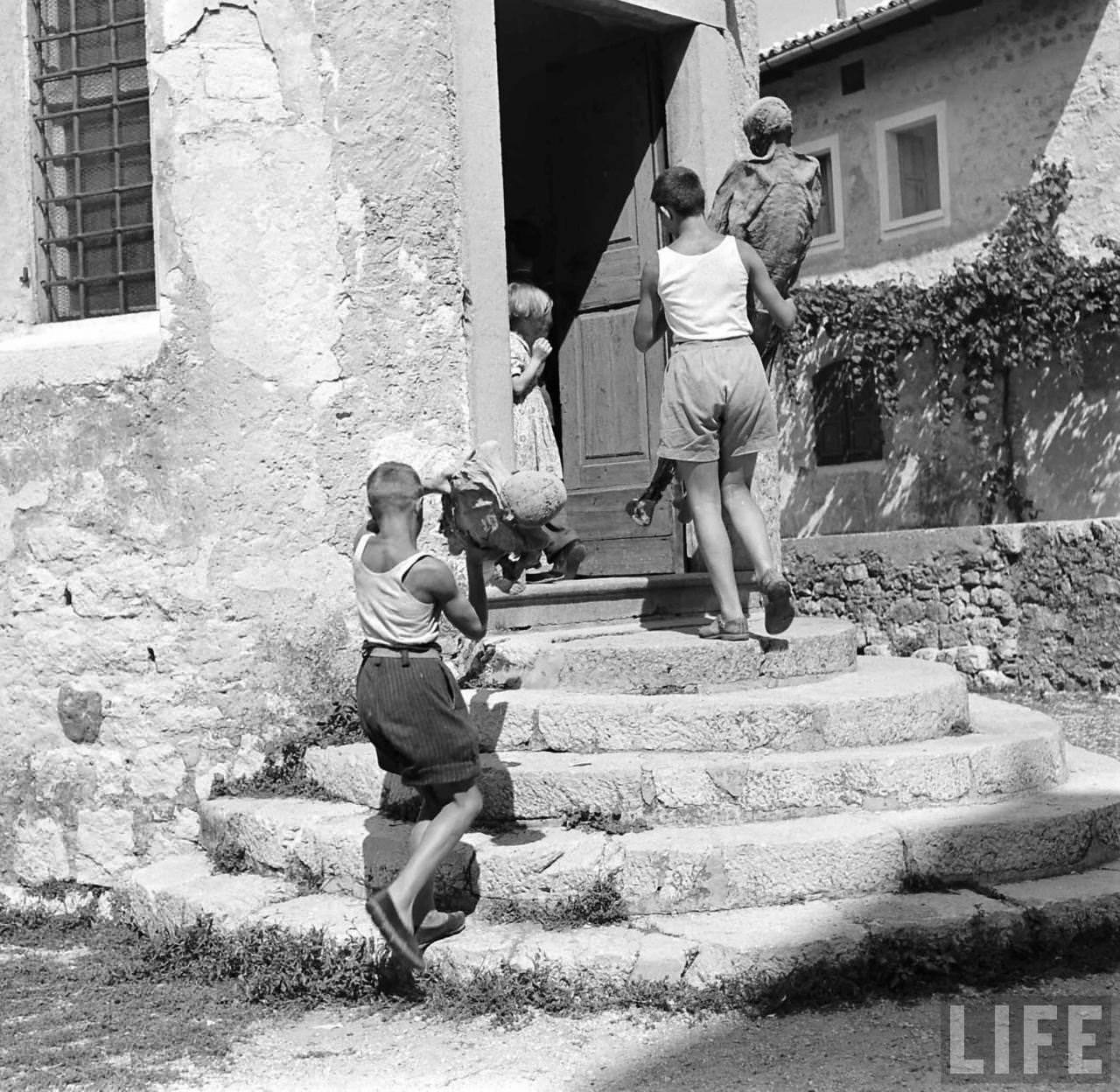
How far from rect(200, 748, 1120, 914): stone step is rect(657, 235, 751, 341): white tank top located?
1.85 meters

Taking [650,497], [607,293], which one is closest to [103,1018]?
[650,497]

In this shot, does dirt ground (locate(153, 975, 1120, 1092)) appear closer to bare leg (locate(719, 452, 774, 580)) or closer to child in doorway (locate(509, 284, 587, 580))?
bare leg (locate(719, 452, 774, 580))

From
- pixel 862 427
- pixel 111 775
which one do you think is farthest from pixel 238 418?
pixel 862 427

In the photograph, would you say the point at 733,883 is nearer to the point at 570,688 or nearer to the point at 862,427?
the point at 570,688

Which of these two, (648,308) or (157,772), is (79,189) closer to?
(157,772)

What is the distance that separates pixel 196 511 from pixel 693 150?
3.13 metres

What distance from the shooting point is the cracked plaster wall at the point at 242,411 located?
576cm

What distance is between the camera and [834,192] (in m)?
16.8

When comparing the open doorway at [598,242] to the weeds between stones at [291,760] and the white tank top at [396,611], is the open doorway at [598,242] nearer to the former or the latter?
the weeds between stones at [291,760]

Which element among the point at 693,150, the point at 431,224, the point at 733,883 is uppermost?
→ the point at 693,150

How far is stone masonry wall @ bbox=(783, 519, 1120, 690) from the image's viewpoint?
10977 millimetres

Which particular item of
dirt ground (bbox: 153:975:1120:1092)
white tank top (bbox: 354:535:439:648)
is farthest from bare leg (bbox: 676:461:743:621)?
dirt ground (bbox: 153:975:1120:1092)

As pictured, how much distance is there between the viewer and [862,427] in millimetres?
16203

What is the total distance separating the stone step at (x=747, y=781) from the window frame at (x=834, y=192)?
12.5 meters
